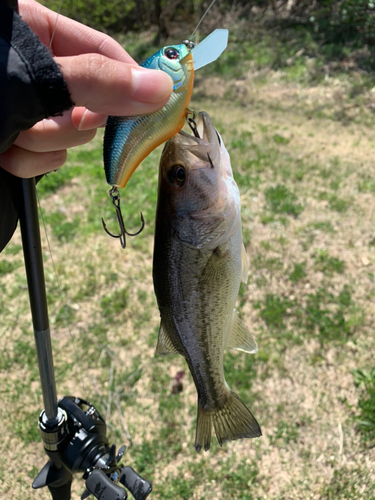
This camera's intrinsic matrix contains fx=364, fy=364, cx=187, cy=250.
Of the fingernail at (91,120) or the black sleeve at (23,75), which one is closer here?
the black sleeve at (23,75)

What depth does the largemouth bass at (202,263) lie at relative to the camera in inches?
60.2

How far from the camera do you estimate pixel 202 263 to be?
5.29 ft

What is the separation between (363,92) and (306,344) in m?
6.72

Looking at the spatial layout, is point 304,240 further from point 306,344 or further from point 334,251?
point 306,344

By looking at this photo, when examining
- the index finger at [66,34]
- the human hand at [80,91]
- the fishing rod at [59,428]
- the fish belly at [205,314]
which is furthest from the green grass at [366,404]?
the index finger at [66,34]

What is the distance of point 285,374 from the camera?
3225 mm

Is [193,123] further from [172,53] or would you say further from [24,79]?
[24,79]

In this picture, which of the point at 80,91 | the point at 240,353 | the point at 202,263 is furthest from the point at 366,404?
the point at 80,91

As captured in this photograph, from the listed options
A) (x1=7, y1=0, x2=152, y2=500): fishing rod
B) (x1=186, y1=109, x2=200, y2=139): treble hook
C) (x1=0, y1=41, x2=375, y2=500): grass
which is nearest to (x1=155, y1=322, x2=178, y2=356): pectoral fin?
(x1=7, y1=0, x2=152, y2=500): fishing rod

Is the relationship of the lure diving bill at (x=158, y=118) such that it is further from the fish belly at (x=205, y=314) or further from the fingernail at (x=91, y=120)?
the fish belly at (x=205, y=314)

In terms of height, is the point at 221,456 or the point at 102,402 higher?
the point at 102,402

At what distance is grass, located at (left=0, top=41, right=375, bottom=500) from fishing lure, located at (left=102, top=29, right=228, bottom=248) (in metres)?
2.32

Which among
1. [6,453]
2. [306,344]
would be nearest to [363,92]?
[306,344]

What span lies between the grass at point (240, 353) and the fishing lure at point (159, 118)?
2318 millimetres
